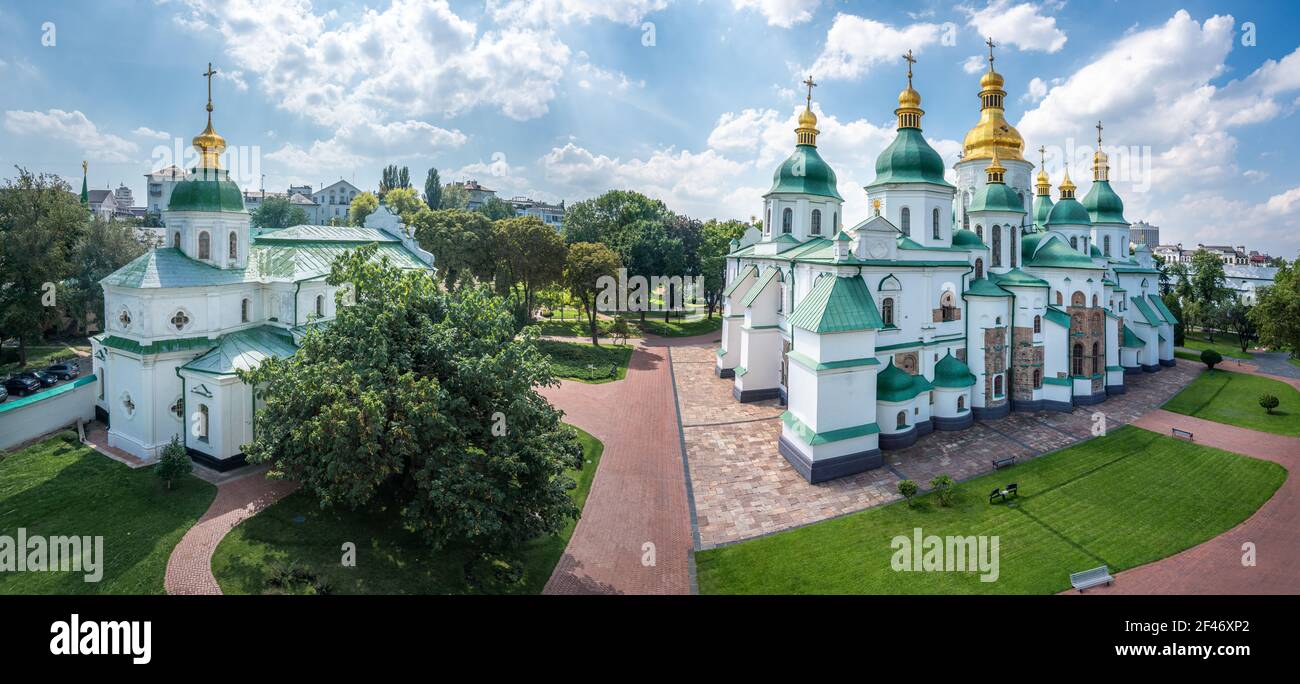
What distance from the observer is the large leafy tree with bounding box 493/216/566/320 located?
1588 inches

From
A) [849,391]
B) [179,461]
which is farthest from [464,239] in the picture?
[849,391]

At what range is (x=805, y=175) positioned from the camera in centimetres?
3127

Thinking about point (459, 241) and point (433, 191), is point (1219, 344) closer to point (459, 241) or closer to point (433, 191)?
point (459, 241)

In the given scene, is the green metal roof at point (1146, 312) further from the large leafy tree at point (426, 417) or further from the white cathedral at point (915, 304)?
the large leafy tree at point (426, 417)

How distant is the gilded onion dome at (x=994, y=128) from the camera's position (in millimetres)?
30531

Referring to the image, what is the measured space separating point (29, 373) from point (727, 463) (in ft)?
109

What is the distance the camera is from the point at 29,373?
27016mm

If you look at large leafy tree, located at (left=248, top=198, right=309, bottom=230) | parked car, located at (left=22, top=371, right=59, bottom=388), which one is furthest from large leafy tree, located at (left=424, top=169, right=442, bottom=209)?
parked car, located at (left=22, top=371, right=59, bottom=388)

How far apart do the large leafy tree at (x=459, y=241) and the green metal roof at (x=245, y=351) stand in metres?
20.2

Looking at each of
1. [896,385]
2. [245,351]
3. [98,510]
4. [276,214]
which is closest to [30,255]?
[245,351]

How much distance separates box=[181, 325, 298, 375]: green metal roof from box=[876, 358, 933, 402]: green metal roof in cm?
2149

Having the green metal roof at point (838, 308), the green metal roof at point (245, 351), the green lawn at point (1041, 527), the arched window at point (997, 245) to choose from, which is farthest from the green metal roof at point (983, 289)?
the green metal roof at point (245, 351)
